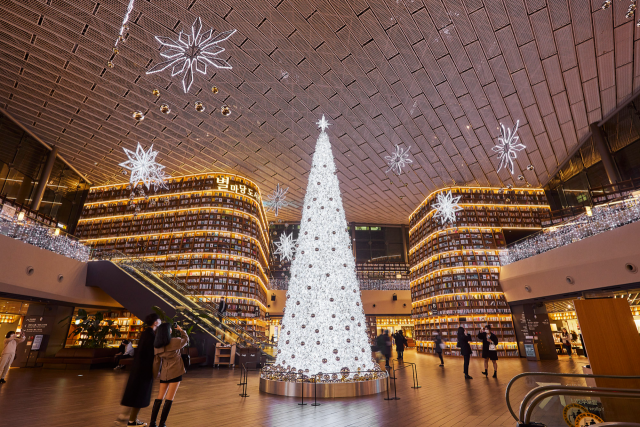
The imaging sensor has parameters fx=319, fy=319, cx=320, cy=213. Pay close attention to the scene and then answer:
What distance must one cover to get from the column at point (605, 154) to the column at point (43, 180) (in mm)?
19822

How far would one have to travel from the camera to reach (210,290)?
12.5 metres

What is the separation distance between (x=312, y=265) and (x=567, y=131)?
11.3 m

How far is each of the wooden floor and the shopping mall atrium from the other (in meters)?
0.06

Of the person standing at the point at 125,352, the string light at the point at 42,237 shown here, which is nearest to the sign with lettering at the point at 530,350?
the person standing at the point at 125,352

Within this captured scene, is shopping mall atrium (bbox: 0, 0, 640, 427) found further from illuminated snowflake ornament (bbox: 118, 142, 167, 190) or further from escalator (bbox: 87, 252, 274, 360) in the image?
illuminated snowflake ornament (bbox: 118, 142, 167, 190)

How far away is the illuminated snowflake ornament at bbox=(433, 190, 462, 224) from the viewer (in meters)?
13.2

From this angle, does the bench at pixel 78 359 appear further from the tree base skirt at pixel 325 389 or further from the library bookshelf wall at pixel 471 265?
the library bookshelf wall at pixel 471 265

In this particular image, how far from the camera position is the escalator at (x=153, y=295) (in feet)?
31.4

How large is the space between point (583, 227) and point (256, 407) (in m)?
Result: 9.14

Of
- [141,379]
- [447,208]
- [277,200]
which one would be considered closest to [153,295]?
[141,379]

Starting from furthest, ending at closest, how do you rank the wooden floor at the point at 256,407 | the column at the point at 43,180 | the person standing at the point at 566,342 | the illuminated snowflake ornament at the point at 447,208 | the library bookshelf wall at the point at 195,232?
the illuminated snowflake ornament at the point at 447,208
the library bookshelf wall at the point at 195,232
the column at the point at 43,180
the person standing at the point at 566,342
the wooden floor at the point at 256,407

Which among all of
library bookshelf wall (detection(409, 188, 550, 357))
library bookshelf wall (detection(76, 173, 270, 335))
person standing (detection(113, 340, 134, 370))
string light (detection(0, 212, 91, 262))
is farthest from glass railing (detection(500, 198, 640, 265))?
string light (detection(0, 212, 91, 262))

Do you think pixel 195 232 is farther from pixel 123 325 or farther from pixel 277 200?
pixel 277 200

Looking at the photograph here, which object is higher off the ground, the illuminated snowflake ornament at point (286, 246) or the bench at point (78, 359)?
the illuminated snowflake ornament at point (286, 246)
